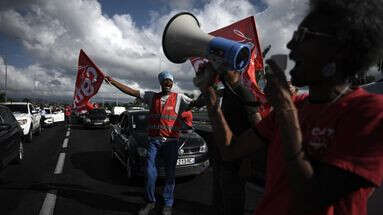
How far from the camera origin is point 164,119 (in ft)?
17.5

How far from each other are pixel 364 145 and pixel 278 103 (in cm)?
31

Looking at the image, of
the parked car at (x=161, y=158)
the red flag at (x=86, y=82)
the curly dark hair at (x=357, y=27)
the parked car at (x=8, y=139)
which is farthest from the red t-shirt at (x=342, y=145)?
the parked car at (x=8, y=139)

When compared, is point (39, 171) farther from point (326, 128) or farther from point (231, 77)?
point (326, 128)

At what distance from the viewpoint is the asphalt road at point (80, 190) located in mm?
5609

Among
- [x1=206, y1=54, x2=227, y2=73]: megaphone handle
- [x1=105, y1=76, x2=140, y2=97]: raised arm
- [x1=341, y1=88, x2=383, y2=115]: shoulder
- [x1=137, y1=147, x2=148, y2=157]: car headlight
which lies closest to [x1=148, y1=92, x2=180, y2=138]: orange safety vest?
[x1=105, y1=76, x2=140, y2=97]: raised arm

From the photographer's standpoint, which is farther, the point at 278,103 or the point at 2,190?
the point at 2,190

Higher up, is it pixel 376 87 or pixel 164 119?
pixel 376 87

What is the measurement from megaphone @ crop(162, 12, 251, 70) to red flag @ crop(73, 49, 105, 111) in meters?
2.58

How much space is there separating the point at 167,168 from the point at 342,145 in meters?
4.16

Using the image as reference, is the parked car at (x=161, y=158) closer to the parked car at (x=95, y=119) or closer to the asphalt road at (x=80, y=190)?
the asphalt road at (x=80, y=190)

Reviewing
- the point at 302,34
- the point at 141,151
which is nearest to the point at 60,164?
the point at 141,151

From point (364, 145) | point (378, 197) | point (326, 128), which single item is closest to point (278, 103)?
point (326, 128)

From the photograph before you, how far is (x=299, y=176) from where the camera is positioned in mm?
1264

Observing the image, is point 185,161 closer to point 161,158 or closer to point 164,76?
point 161,158
